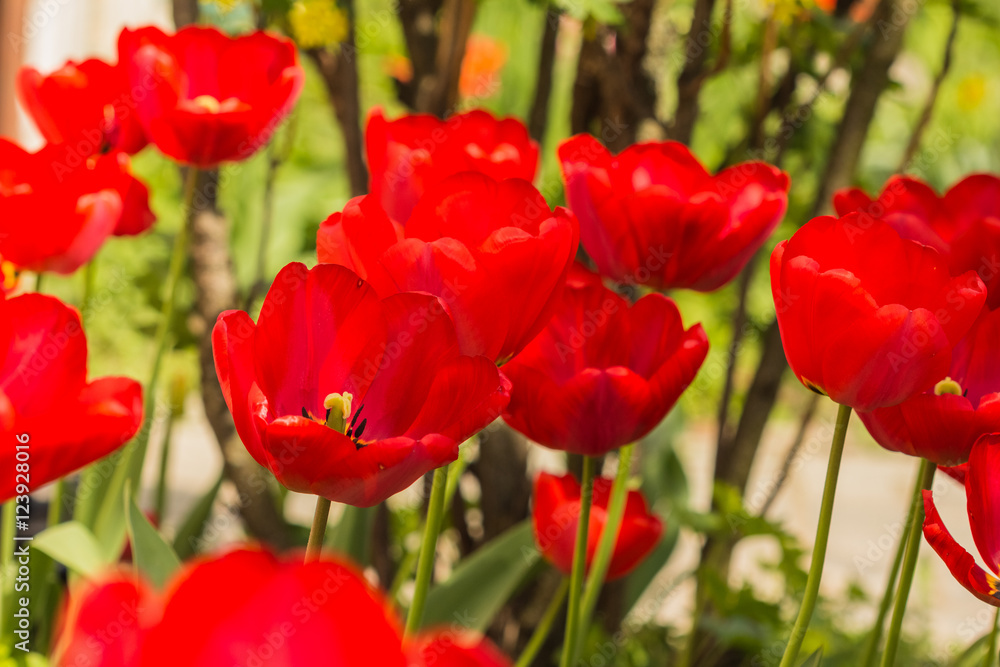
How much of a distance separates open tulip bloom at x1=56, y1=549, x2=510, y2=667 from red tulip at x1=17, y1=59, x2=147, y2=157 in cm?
52

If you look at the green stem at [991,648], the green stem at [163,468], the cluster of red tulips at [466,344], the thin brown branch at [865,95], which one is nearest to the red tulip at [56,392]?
the cluster of red tulips at [466,344]

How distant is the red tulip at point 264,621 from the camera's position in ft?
0.51

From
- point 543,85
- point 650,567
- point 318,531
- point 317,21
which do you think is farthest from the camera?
point 543,85

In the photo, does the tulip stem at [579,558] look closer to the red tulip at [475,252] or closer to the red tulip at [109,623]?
the red tulip at [475,252]

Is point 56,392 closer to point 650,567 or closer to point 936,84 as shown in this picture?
point 650,567

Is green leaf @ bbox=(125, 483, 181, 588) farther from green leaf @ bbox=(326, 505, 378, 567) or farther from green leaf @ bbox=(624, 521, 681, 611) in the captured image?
green leaf @ bbox=(624, 521, 681, 611)

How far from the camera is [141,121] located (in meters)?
0.60

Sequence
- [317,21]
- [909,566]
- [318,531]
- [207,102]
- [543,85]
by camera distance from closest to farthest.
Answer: [318,531] → [909,566] → [207,102] → [317,21] → [543,85]

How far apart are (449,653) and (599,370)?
10.1 inches

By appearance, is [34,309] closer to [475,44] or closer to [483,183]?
[483,183]

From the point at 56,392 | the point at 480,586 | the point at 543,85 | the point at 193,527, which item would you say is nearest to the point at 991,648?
the point at 480,586

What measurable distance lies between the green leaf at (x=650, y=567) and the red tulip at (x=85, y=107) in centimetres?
55

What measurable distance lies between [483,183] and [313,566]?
0.23 metres

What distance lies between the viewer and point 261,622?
6.3 inches
